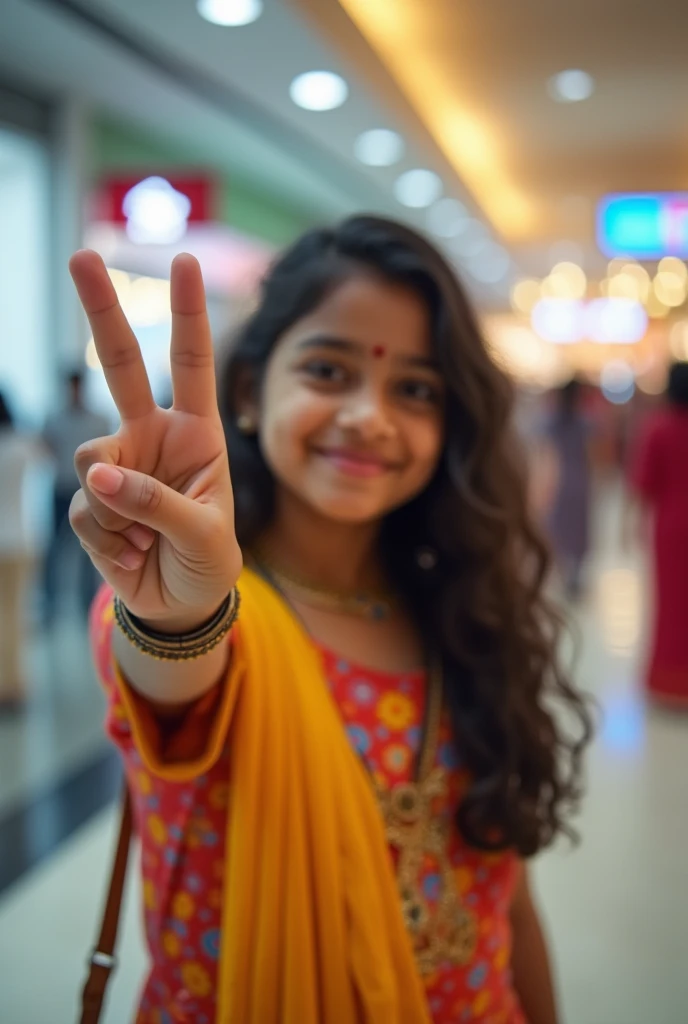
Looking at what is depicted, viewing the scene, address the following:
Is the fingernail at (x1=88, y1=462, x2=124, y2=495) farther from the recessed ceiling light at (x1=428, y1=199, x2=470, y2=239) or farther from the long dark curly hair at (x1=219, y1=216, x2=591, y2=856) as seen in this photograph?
the recessed ceiling light at (x1=428, y1=199, x2=470, y2=239)

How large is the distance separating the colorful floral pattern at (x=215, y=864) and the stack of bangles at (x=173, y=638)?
105 mm

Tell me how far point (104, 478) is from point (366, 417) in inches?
13.0

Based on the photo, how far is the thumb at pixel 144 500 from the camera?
519mm

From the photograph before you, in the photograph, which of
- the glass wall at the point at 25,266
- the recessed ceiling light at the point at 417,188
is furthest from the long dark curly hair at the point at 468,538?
the glass wall at the point at 25,266

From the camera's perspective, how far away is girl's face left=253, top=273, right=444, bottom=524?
0.82m

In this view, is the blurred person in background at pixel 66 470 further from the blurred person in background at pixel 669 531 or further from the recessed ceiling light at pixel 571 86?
the blurred person in background at pixel 669 531

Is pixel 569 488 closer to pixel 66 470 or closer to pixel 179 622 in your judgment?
pixel 66 470

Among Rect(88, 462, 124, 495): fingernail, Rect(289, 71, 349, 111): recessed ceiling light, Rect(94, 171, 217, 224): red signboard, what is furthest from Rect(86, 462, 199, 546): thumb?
Rect(94, 171, 217, 224): red signboard

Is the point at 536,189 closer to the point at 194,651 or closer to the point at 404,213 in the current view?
the point at 194,651

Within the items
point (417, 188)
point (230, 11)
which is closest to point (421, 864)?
point (230, 11)

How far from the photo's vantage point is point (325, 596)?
0.96 metres

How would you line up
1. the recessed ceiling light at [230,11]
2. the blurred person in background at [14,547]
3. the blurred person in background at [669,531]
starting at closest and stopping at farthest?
1. the recessed ceiling light at [230,11]
2. the blurred person in background at [14,547]
3. the blurred person in background at [669,531]

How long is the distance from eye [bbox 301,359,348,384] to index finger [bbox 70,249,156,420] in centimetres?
25

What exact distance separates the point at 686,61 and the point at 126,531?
0.59 meters
